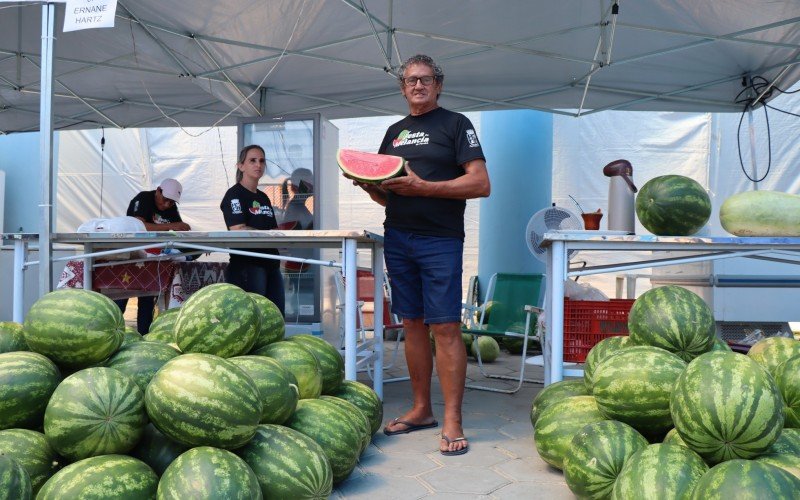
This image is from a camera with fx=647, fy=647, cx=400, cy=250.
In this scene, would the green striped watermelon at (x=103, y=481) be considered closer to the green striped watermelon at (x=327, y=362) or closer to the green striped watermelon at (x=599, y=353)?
the green striped watermelon at (x=327, y=362)

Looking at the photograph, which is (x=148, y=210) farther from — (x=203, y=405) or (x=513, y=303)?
(x=203, y=405)

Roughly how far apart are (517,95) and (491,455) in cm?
511

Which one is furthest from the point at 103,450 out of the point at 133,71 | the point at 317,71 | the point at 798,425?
the point at 133,71

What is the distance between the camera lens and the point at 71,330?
251cm

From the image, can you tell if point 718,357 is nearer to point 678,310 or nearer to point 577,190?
point 678,310

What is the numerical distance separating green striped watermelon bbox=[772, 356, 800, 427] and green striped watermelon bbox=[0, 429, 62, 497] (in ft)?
9.11

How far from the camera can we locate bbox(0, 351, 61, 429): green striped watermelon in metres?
2.33

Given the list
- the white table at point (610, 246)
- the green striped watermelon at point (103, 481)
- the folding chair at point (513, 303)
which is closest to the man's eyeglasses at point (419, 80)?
A: the white table at point (610, 246)

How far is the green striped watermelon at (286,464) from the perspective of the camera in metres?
2.27

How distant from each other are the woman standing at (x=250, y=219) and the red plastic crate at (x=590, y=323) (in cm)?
243

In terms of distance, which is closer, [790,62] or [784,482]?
[784,482]

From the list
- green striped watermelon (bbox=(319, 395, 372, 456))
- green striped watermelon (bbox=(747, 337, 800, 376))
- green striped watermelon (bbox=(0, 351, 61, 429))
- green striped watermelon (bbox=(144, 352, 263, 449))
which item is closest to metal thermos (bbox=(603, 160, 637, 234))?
green striped watermelon (bbox=(747, 337, 800, 376))

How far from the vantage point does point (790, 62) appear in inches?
243

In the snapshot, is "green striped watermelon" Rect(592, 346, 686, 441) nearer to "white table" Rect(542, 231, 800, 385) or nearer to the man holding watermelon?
"white table" Rect(542, 231, 800, 385)
